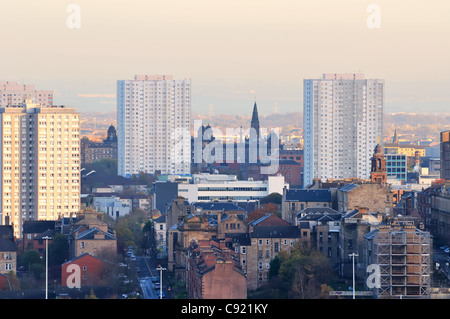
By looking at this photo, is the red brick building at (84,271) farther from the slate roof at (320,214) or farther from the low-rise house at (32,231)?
the low-rise house at (32,231)

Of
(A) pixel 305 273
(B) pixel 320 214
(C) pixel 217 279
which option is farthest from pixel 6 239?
(C) pixel 217 279

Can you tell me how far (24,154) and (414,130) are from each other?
6757cm

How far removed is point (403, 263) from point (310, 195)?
17241 mm

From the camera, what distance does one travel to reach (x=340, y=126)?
9556cm

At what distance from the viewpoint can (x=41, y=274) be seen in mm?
36156

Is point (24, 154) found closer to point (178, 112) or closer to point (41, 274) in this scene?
point (41, 274)

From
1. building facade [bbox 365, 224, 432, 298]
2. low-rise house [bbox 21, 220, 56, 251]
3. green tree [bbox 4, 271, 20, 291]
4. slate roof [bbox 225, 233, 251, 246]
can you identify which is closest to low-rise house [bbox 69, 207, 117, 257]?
green tree [bbox 4, 271, 20, 291]

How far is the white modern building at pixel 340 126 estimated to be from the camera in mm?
94312

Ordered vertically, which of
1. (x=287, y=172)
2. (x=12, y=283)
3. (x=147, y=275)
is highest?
(x=287, y=172)

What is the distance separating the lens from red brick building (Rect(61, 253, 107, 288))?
113ft

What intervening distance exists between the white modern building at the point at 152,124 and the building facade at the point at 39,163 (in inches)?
1647

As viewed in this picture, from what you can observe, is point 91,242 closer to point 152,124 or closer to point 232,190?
point 232,190
